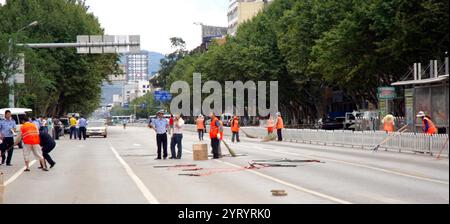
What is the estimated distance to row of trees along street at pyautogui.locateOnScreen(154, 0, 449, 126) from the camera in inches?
1708

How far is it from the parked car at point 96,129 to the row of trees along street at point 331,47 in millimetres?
17567

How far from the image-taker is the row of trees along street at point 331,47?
43.4m

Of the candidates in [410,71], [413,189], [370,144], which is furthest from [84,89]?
[413,189]

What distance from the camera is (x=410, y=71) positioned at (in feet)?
162

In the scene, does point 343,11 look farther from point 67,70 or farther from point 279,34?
point 67,70

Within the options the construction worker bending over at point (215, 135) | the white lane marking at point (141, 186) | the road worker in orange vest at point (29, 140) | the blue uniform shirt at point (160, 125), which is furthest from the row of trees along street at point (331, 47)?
the road worker in orange vest at point (29, 140)

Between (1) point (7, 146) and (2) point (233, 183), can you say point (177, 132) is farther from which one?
(2) point (233, 183)

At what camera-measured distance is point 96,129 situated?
5894 centimetres

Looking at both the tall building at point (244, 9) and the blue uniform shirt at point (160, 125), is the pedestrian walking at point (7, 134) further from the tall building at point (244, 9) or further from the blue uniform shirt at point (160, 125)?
the tall building at point (244, 9)

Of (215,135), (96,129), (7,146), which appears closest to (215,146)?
(215,135)

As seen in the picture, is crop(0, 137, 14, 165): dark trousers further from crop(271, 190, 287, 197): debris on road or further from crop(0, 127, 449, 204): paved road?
crop(271, 190, 287, 197): debris on road

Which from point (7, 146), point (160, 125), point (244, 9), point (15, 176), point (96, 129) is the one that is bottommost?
point (15, 176)

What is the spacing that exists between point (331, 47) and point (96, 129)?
20396 mm

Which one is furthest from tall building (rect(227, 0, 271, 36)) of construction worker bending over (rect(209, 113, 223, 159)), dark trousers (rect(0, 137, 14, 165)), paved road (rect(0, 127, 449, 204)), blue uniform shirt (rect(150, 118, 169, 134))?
paved road (rect(0, 127, 449, 204))
